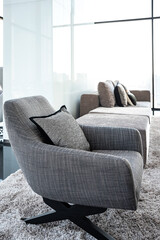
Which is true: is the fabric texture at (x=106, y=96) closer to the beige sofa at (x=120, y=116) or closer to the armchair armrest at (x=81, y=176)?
the beige sofa at (x=120, y=116)

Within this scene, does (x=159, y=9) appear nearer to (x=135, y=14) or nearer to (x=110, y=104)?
(x=135, y=14)

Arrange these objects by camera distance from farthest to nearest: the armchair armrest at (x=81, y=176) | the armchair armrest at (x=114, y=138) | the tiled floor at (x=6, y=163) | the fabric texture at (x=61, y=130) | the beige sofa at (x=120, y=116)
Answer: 1. the beige sofa at (x=120, y=116)
2. the tiled floor at (x=6, y=163)
3. the armchair armrest at (x=114, y=138)
4. the fabric texture at (x=61, y=130)
5. the armchair armrest at (x=81, y=176)

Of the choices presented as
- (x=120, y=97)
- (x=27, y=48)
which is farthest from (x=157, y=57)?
(x=27, y=48)

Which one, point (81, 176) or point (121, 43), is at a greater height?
point (121, 43)

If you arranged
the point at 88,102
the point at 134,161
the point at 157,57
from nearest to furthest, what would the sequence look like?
the point at 134,161
the point at 88,102
the point at 157,57

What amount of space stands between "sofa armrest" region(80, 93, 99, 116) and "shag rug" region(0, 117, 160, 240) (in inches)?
100

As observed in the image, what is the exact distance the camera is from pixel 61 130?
1.44 m

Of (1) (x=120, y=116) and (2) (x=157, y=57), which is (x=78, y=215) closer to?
(1) (x=120, y=116)

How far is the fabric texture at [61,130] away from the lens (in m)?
1.37

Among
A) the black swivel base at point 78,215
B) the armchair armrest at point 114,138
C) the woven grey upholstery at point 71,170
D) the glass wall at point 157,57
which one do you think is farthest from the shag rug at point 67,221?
the glass wall at point 157,57

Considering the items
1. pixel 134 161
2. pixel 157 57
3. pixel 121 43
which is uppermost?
pixel 121 43

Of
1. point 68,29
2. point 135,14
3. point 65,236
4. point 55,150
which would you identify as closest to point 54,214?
point 65,236

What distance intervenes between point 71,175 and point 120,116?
2038 mm

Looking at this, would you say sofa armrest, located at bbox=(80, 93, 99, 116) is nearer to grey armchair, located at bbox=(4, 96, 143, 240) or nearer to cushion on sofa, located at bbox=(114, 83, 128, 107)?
cushion on sofa, located at bbox=(114, 83, 128, 107)
